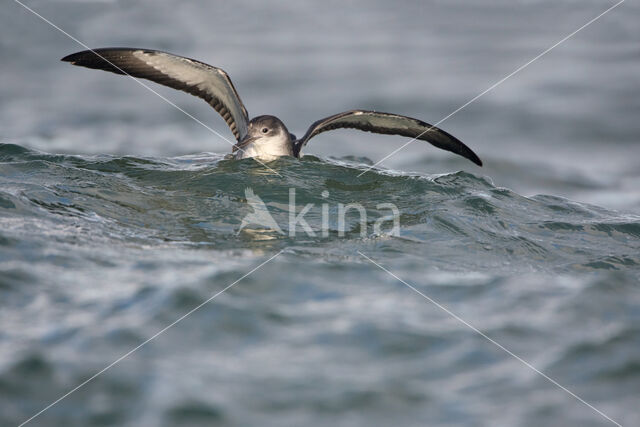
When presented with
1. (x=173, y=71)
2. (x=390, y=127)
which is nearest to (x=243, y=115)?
(x=173, y=71)

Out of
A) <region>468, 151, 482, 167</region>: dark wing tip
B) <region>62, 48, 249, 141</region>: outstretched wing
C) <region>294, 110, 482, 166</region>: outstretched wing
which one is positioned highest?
<region>62, 48, 249, 141</region>: outstretched wing

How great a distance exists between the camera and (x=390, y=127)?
28.8 ft

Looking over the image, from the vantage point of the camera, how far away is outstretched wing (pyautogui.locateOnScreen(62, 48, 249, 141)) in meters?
7.55

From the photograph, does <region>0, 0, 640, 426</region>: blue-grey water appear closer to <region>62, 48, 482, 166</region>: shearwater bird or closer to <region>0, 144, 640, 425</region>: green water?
<region>0, 144, 640, 425</region>: green water

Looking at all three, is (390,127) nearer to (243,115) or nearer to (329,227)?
(243,115)

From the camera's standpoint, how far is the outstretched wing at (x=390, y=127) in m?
8.09

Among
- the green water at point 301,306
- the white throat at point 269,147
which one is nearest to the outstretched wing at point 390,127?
the white throat at point 269,147

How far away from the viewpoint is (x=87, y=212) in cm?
634

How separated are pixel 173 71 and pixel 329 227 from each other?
2992mm

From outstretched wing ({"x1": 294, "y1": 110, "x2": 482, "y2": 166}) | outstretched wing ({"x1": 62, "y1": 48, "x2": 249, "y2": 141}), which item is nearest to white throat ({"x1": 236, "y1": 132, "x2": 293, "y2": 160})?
outstretched wing ({"x1": 294, "y1": 110, "x2": 482, "y2": 166})

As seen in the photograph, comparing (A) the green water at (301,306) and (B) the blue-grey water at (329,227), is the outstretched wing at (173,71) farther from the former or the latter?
(A) the green water at (301,306)

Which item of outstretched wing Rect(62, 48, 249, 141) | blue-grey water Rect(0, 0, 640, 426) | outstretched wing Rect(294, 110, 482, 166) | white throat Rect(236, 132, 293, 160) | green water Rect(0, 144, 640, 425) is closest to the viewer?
green water Rect(0, 144, 640, 425)

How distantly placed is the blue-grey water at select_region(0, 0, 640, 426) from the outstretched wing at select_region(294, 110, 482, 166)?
1.24 ft

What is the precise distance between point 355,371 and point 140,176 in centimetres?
459
